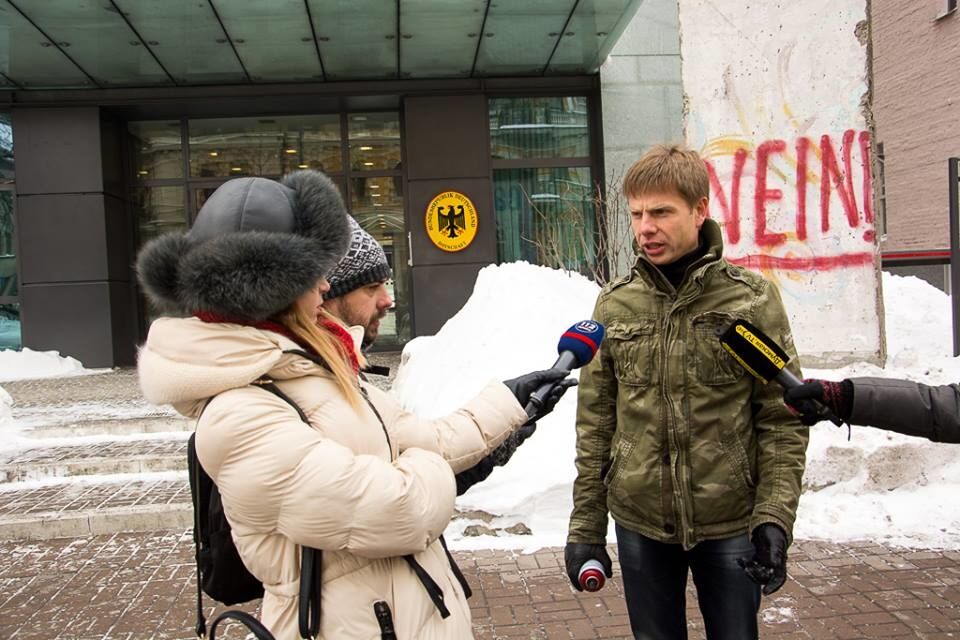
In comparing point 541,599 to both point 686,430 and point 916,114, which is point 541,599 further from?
point 916,114

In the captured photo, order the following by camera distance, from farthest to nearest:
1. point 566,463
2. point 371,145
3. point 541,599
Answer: point 371,145 < point 566,463 < point 541,599

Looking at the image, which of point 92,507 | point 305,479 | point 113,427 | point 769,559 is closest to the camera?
point 305,479

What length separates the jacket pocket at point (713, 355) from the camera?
2305 millimetres

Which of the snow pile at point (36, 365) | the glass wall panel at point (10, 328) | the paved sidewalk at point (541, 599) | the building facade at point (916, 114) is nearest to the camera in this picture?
the paved sidewalk at point (541, 599)

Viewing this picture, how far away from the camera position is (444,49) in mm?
13453

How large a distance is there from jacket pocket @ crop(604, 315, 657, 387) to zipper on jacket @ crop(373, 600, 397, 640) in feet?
3.61

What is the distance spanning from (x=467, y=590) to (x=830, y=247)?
224 inches

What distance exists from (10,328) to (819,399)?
51.2 ft

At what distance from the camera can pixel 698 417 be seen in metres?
2.31

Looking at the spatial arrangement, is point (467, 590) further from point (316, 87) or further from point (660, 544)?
point (316, 87)

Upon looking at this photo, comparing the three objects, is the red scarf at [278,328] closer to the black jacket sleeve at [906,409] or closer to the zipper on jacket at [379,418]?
the zipper on jacket at [379,418]

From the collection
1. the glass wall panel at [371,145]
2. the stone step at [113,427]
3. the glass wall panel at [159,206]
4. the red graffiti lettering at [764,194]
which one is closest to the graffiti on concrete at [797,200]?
the red graffiti lettering at [764,194]

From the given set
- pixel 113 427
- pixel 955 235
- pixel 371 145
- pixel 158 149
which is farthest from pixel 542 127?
pixel 113 427

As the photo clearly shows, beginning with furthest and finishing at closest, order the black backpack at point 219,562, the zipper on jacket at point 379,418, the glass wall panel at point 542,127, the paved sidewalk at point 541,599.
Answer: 1. the glass wall panel at point 542,127
2. the paved sidewalk at point 541,599
3. the zipper on jacket at point 379,418
4. the black backpack at point 219,562
